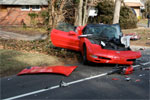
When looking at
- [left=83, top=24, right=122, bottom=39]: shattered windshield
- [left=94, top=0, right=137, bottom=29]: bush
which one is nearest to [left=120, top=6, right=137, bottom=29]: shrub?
[left=94, top=0, right=137, bottom=29]: bush

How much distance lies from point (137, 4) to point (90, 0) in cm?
2685

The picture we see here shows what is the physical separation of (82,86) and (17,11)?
27.2 meters

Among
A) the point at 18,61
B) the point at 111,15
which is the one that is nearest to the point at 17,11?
the point at 111,15

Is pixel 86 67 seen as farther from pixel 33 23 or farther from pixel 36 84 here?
pixel 33 23

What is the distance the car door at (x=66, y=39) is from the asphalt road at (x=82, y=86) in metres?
2.39

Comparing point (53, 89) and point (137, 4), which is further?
point (137, 4)

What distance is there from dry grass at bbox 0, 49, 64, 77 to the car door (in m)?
0.75

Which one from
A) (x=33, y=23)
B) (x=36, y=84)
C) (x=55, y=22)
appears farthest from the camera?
(x=33, y=23)

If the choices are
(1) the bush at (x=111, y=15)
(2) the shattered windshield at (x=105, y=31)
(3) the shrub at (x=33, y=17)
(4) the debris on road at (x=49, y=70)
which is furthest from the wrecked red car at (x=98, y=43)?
(3) the shrub at (x=33, y=17)

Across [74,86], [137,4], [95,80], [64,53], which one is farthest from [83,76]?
[137,4]

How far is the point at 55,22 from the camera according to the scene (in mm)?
14453

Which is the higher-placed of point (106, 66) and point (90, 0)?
point (90, 0)

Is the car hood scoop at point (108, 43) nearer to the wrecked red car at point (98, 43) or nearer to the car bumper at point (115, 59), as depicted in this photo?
the wrecked red car at point (98, 43)

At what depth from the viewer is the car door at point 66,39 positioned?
35.7 feet
